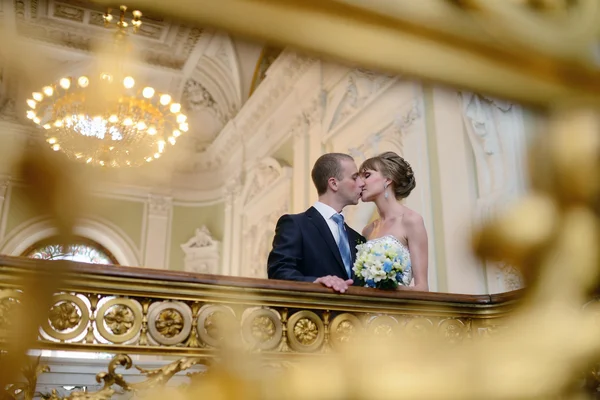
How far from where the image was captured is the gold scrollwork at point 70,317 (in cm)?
175

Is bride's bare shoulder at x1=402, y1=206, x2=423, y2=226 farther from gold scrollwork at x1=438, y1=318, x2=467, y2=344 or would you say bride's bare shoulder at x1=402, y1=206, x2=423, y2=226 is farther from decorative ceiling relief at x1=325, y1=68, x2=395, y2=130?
decorative ceiling relief at x1=325, y1=68, x2=395, y2=130

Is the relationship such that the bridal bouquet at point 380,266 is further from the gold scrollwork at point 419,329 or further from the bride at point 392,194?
the gold scrollwork at point 419,329

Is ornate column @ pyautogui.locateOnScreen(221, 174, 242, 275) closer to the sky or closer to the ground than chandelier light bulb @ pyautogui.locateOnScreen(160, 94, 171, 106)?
closer to the ground

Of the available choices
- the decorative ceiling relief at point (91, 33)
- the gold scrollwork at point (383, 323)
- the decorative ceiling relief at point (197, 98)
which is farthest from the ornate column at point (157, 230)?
the gold scrollwork at point (383, 323)

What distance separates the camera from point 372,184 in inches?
158

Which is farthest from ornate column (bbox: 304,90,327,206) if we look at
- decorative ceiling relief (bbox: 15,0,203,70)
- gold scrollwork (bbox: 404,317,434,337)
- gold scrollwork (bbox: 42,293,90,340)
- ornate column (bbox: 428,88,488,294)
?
gold scrollwork (bbox: 404,317,434,337)

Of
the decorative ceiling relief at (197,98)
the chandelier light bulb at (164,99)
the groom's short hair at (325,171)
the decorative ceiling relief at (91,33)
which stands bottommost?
the groom's short hair at (325,171)

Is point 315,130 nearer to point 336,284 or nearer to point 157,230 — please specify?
point 157,230

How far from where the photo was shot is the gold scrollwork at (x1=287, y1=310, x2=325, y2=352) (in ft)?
6.70

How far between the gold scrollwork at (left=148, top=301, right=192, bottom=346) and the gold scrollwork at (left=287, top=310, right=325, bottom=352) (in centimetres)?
35

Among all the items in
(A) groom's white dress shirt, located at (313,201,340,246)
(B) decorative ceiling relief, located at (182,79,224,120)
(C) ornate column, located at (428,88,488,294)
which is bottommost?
(A) groom's white dress shirt, located at (313,201,340,246)

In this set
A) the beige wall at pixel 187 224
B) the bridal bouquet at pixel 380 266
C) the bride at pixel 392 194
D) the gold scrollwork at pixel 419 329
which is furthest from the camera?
the beige wall at pixel 187 224

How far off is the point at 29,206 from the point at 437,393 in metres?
0.28

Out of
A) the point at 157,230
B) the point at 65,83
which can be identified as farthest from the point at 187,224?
the point at 65,83
